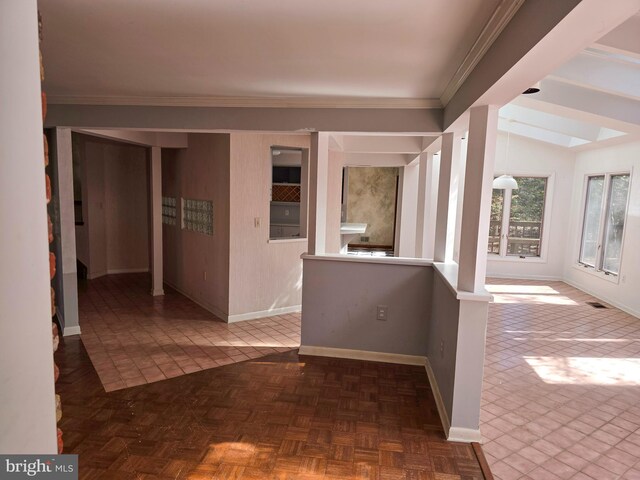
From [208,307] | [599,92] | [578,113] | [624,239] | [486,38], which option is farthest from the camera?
[624,239]

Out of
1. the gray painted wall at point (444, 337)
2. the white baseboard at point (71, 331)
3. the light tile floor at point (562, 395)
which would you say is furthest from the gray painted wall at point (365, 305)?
the white baseboard at point (71, 331)

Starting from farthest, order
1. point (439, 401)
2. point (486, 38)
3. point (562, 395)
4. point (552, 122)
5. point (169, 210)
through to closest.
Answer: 1. point (552, 122)
2. point (169, 210)
3. point (562, 395)
4. point (439, 401)
5. point (486, 38)

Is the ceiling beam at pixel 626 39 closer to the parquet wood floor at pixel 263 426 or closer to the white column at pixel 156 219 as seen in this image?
the parquet wood floor at pixel 263 426

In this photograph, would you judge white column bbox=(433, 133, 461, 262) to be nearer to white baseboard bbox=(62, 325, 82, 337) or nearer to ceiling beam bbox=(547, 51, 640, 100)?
ceiling beam bbox=(547, 51, 640, 100)

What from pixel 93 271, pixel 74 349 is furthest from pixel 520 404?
pixel 93 271

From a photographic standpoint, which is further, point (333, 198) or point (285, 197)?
point (285, 197)

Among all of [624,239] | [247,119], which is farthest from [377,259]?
[624,239]

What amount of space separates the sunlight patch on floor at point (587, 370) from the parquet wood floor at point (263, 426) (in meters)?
1.17

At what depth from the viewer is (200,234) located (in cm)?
549

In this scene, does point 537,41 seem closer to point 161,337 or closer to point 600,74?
point 600,74

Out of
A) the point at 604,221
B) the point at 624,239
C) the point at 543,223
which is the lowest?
the point at 624,239

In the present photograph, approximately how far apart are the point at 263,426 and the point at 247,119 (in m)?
2.53

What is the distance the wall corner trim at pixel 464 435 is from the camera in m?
2.64

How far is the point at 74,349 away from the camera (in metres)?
3.98
